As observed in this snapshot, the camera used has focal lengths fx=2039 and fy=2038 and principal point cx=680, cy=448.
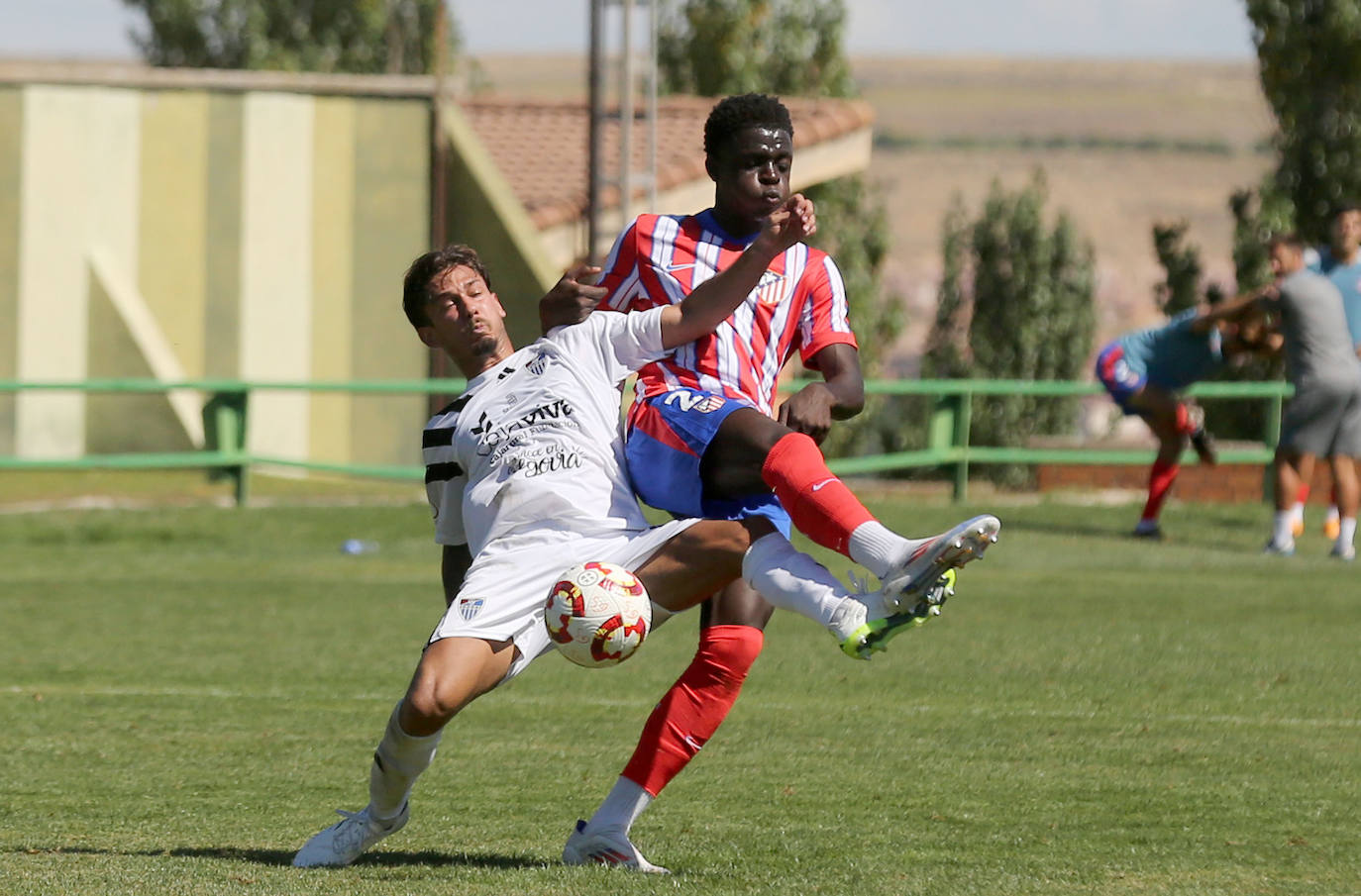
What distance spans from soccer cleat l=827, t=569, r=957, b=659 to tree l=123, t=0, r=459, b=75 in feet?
121

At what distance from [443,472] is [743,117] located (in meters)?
1.25

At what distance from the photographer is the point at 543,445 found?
5270mm

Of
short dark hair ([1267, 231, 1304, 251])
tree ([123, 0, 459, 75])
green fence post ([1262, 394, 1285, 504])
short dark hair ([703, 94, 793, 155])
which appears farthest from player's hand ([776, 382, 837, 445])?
tree ([123, 0, 459, 75])

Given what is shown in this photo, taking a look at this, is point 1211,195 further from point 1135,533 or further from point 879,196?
point 1135,533

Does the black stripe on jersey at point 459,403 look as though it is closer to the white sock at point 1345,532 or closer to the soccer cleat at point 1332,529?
the white sock at point 1345,532

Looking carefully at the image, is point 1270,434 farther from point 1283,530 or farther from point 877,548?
point 877,548

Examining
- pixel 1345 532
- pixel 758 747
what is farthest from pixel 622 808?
pixel 1345 532

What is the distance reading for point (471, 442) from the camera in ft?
17.7

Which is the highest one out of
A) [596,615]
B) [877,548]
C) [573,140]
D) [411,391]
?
[573,140]

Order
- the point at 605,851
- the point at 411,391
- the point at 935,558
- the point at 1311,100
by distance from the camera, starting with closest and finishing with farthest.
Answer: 1. the point at 935,558
2. the point at 605,851
3. the point at 411,391
4. the point at 1311,100

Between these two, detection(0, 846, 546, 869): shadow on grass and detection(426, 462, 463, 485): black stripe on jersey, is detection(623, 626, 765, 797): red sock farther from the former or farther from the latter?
detection(426, 462, 463, 485): black stripe on jersey

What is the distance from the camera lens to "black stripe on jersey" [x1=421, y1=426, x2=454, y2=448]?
5477 mm

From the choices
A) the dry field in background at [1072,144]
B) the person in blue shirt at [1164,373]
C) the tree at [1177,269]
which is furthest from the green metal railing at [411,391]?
the dry field in background at [1072,144]

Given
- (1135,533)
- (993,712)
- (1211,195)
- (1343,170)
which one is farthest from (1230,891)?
(1211,195)
